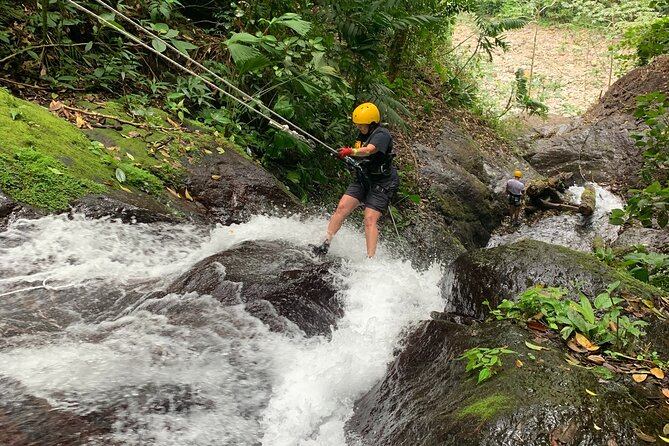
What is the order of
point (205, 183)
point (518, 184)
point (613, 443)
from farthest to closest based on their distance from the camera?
point (518, 184) < point (205, 183) < point (613, 443)

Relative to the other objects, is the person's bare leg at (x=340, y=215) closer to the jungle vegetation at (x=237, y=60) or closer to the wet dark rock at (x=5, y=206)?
the jungle vegetation at (x=237, y=60)

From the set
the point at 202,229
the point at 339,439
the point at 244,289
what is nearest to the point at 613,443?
the point at 339,439

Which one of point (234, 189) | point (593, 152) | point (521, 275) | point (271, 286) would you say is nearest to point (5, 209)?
point (271, 286)

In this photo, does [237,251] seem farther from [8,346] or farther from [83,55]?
[83,55]

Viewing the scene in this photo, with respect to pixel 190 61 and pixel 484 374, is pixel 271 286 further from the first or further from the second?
pixel 190 61

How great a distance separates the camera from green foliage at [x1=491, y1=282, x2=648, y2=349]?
324 cm

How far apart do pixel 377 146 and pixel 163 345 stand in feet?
10.4

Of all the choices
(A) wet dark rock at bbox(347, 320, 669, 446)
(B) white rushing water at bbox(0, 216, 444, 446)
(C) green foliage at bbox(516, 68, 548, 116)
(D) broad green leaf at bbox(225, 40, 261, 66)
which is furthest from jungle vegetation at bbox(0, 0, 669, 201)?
(C) green foliage at bbox(516, 68, 548, 116)

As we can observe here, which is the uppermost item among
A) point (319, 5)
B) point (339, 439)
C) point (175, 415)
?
point (319, 5)

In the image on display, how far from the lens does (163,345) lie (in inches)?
136

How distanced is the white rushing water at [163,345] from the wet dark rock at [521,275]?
1.45 ft

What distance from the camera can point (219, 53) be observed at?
7824 millimetres

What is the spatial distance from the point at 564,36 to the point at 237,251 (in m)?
25.7

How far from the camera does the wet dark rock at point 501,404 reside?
99.0 inches
